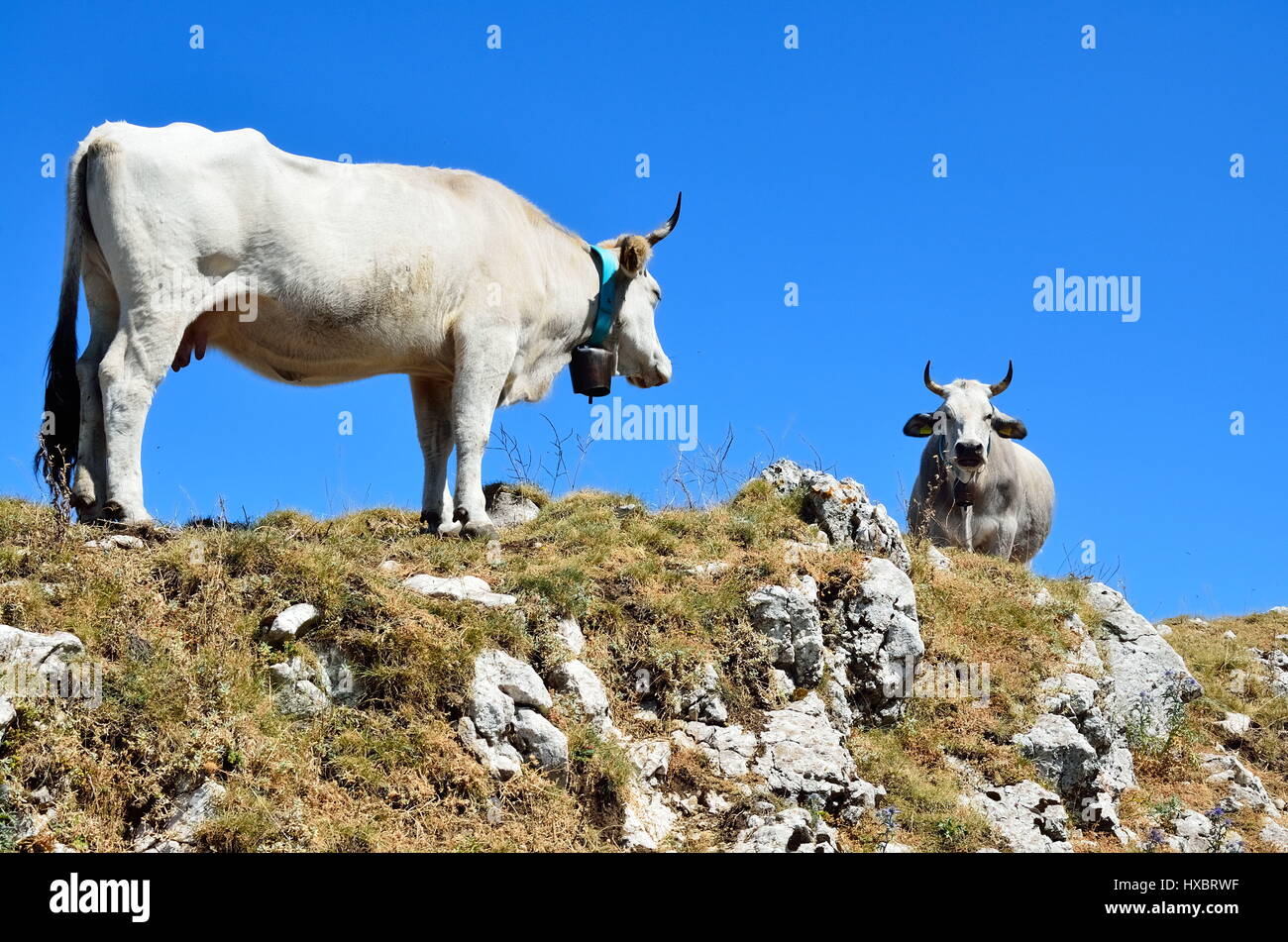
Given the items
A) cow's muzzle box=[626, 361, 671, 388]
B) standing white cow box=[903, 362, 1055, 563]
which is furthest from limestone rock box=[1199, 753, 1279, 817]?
cow's muzzle box=[626, 361, 671, 388]

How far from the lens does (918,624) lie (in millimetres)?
12242

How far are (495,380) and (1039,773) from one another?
5537mm

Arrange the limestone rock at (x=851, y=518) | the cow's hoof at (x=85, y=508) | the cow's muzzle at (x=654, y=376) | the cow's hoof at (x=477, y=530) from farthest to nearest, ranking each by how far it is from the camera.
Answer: the cow's muzzle at (x=654, y=376) → the limestone rock at (x=851, y=518) → the cow's hoof at (x=477, y=530) → the cow's hoof at (x=85, y=508)

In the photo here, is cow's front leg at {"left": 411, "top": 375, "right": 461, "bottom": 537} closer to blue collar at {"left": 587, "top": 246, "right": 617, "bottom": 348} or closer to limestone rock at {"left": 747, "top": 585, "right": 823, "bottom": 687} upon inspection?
blue collar at {"left": 587, "top": 246, "right": 617, "bottom": 348}

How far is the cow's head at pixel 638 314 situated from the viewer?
14094 mm

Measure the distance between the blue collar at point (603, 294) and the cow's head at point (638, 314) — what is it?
0.14m

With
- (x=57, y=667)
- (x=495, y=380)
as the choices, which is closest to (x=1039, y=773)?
(x=495, y=380)

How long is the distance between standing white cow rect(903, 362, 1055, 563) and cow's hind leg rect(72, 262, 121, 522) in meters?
9.13

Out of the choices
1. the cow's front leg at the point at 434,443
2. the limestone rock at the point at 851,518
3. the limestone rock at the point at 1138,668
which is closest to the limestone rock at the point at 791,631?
the limestone rock at the point at 851,518

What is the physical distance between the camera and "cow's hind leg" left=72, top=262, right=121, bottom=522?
10.4 meters

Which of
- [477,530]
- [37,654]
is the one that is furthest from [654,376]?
[37,654]

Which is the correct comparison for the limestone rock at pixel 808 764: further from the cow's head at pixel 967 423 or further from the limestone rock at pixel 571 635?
the cow's head at pixel 967 423

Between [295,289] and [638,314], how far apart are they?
168 inches

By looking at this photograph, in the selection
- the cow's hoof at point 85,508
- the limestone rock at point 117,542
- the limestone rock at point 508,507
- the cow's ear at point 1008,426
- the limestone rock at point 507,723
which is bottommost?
the limestone rock at point 507,723
